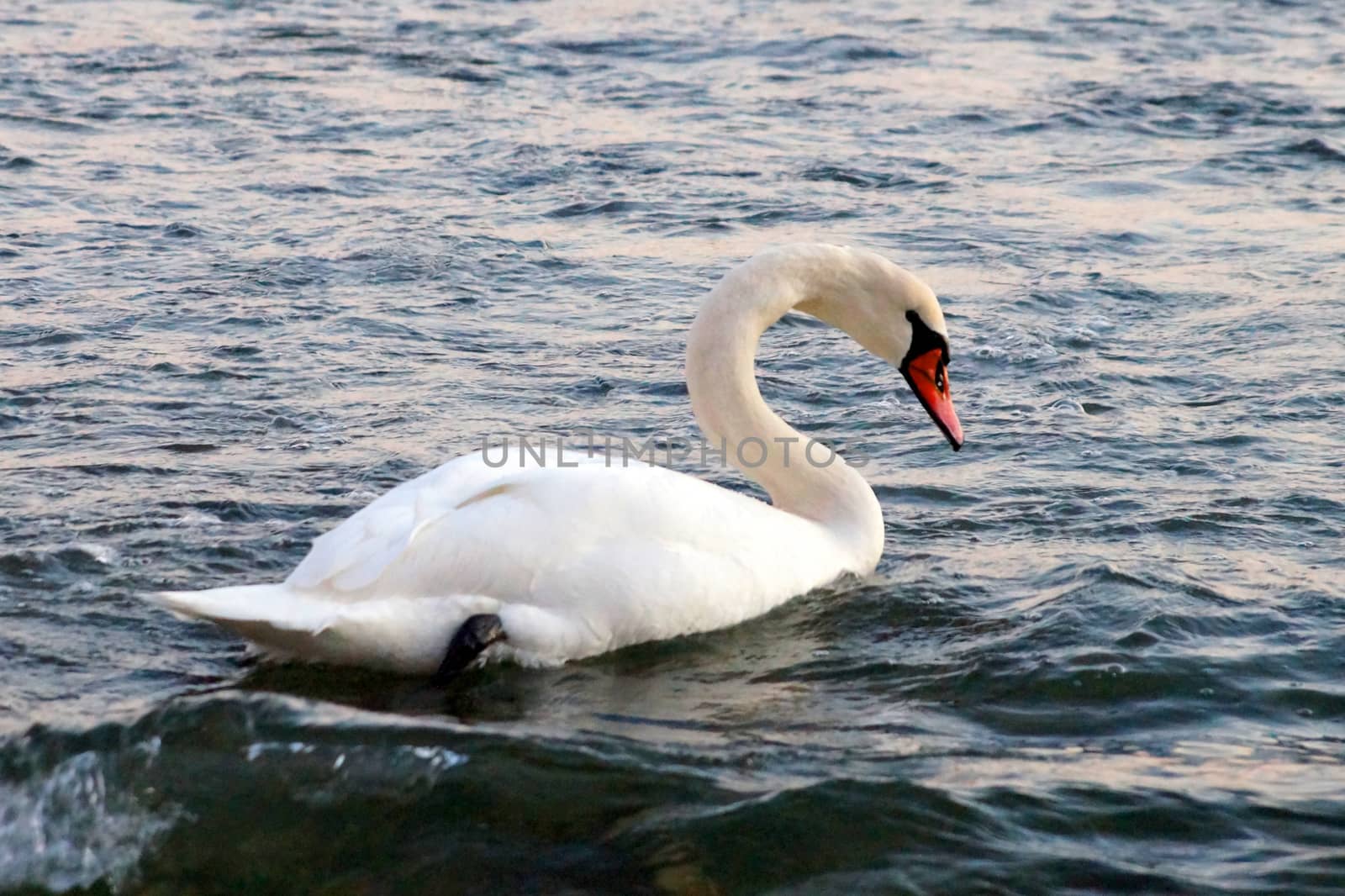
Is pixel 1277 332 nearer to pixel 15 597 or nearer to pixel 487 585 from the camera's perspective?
pixel 487 585

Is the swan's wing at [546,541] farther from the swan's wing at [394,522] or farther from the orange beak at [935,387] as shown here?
the orange beak at [935,387]

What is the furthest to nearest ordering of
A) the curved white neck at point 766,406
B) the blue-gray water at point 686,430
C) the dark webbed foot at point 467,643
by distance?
the curved white neck at point 766,406
the dark webbed foot at point 467,643
the blue-gray water at point 686,430

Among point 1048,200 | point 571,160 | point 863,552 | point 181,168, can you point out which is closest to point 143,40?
point 181,168

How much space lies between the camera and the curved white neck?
603 cm

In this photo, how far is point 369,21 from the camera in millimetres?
16719

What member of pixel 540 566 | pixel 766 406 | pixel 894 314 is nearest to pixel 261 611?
pixel 540 566

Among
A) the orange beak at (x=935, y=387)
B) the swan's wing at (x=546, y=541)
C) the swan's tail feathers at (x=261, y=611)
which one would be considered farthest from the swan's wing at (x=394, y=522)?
the orange beak at (x=935, y=387)

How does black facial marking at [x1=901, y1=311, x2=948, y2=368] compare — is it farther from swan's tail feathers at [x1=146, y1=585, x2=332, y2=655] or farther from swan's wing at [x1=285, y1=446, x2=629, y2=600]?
swan's tail feathers at [x1=146, y1=585, x2=332, y2=655]

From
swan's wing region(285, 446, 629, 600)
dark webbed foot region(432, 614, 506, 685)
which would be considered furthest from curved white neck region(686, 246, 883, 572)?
dark webbed foot region(432, 614, 506, 685)

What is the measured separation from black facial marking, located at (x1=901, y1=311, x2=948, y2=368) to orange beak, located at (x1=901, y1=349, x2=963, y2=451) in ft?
0.04

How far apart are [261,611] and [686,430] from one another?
292cm

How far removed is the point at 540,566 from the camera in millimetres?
5160

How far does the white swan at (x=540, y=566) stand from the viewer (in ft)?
16.5

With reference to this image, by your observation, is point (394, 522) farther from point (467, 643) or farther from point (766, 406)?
point (766, 406)
